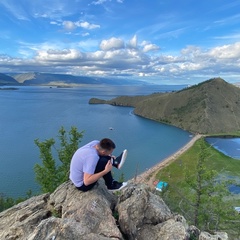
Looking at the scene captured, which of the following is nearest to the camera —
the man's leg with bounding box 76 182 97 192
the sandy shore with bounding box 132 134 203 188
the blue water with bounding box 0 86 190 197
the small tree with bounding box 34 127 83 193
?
the man's leg with bounding box 76 182 97 192

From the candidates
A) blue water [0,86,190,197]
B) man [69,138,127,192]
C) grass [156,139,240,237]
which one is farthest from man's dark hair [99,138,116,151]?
blue water [0,86,190,197]

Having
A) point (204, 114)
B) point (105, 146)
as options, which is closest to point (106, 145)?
point (105, 146)

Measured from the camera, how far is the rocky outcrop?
965 centimetres

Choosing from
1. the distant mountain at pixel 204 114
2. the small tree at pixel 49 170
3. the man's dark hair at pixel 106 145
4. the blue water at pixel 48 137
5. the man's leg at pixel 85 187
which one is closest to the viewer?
the man's dark hair at pixel 106 145

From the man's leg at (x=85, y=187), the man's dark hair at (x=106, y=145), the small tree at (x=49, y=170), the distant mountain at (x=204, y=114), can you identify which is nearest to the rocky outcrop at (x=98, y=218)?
the man's leg at (x=85, y=187)

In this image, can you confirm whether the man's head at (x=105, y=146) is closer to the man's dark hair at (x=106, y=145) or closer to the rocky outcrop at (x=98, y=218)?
the man's dark hair at (x=106, y=145)

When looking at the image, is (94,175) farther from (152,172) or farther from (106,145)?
(152,172)

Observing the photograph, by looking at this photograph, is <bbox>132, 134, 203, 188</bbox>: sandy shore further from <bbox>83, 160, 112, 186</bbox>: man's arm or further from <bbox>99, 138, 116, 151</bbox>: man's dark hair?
<bbox>99, 138, 116, 151</bbox>: man's dark hair

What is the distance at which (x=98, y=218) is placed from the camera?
1120cm

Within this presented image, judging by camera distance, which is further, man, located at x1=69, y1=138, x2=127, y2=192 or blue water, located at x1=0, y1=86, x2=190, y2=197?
blue water, located at x1=0, y1=86, x2=190, y2=197

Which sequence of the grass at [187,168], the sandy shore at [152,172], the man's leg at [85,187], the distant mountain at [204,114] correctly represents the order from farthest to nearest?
the distant mountain at [204,114] → the sandy shore at [152,172] → the grass at [187,168] → the man's leg at [85,187]

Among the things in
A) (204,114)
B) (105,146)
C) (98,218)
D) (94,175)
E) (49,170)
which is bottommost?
(204,114)

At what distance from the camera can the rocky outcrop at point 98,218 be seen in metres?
9.65

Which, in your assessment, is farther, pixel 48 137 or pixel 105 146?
pixel 48 137
